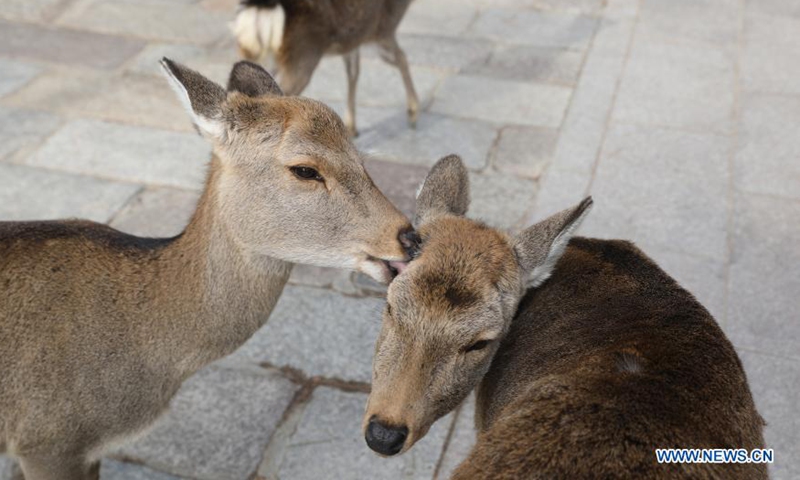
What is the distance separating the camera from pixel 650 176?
21.8ft

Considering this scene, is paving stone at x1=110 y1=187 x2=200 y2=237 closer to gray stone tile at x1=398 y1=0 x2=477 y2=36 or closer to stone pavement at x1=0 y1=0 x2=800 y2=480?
stone pavement at x1=0 y1=0 x2=800 y2=480

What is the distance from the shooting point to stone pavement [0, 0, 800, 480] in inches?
177

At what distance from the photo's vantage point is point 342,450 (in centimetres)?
430

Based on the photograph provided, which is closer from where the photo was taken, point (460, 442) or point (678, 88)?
point (460, 442)

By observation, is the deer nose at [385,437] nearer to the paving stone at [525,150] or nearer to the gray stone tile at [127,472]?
the gray stone tile at [127,472]

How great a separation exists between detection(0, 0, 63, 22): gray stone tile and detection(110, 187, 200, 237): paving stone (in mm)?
3804

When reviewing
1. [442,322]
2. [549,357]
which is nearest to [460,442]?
[549,357]

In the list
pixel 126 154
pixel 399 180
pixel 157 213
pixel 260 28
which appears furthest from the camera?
pixel 126 154

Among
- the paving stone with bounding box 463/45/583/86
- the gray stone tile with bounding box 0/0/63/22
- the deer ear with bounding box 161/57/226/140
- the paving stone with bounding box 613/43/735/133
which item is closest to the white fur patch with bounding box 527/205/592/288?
the deer ear with bounding box 161/57/226/140

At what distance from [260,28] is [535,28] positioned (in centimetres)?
401

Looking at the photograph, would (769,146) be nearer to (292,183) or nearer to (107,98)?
(292,183)

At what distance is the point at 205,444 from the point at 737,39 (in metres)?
6.86

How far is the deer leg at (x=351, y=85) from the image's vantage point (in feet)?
23.4

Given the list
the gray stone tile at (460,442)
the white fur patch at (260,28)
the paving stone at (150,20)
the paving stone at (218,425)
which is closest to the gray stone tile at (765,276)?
the gray stone tile at (460,442)
